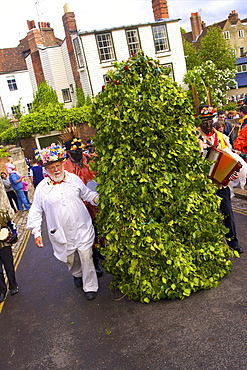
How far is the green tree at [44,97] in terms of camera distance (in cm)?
3192

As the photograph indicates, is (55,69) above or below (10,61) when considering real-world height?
below

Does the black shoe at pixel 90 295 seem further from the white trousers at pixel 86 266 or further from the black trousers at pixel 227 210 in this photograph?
the black trousers at pixel 227 210

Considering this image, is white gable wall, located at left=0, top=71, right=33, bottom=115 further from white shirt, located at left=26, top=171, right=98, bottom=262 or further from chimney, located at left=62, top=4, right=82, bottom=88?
white shirt, located at left=26, top=171, right=98, bottom=262

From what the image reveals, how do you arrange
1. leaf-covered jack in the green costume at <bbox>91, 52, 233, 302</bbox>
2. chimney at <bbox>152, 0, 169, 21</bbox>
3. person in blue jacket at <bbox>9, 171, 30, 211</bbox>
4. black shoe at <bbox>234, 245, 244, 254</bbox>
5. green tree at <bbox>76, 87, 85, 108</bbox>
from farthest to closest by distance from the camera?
1. chimney at <bbox>152, 0, 169, 21</bbox>
2. green tree at <bbox>76, 87, 85, 108</bbox>
3. person in blue jacket at <bbox>9, 171, 30, 211</bbox>
4. black shoe at <bbox>234, 245, 244, 254</bbox>
5. leaf-covered jack in the green costume at <bbox>91, 52, 233, 302</bbox>

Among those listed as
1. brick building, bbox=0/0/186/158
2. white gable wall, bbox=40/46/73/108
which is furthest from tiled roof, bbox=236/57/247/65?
white gable wall, bbox=40/46/73/108

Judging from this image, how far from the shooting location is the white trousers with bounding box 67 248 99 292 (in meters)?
5.48

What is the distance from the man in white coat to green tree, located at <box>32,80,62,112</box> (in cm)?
2752

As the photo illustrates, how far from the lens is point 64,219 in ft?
17.6

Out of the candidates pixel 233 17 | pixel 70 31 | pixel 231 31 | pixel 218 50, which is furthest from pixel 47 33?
pixel 233 17

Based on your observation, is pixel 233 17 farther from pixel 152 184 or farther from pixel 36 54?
pixel 152 184

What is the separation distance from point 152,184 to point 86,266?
1.75 meters

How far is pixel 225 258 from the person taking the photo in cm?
511

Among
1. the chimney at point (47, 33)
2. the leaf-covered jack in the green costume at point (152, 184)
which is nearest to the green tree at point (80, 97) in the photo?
the chimney at point (47, 33)

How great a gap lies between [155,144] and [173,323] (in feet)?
7.22
